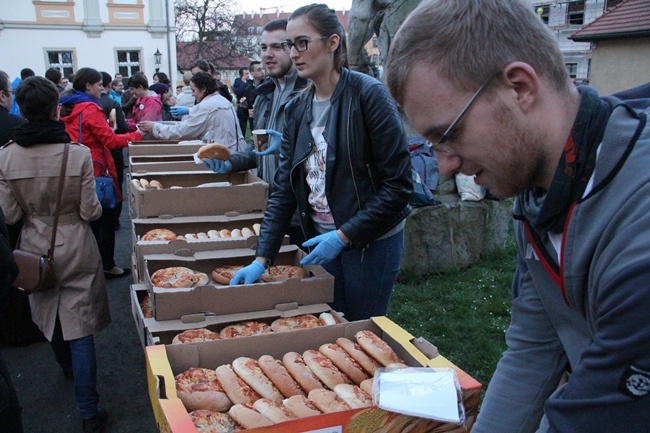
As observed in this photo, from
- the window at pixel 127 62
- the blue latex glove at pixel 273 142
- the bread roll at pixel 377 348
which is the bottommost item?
the bread roll at pixel 377 348

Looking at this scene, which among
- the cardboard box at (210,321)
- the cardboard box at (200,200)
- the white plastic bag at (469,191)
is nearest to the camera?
the cardboard box at (210,321)

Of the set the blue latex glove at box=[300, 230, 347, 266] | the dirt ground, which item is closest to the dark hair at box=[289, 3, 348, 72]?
the blue latex glove at box=[300, 230, 347, 266]

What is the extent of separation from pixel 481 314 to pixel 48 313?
317cm

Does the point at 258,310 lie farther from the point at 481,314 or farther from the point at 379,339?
the point at 481,314

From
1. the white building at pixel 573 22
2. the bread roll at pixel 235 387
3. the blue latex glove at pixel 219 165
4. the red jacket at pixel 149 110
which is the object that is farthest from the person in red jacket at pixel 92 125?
the white building at pixel 573 22

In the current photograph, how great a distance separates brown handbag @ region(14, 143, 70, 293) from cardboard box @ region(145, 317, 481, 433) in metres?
1.69

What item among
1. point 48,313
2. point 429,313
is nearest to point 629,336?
point 48,313

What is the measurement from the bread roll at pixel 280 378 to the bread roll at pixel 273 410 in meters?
0.09

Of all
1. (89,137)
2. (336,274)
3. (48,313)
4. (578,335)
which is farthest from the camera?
(89,137)

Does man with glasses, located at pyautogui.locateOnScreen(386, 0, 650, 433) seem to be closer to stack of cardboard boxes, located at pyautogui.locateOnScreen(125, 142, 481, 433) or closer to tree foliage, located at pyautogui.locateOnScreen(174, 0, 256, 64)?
stack of cardboard boxes, located at pyautogui.locateOnScreen(125, 142, 481, 433)

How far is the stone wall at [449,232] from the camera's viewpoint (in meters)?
5.35

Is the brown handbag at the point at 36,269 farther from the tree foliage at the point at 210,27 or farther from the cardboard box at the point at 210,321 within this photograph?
the tree foliage at the point at 210,27

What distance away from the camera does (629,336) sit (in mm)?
728

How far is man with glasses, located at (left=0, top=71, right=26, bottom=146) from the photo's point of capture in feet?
14.0
